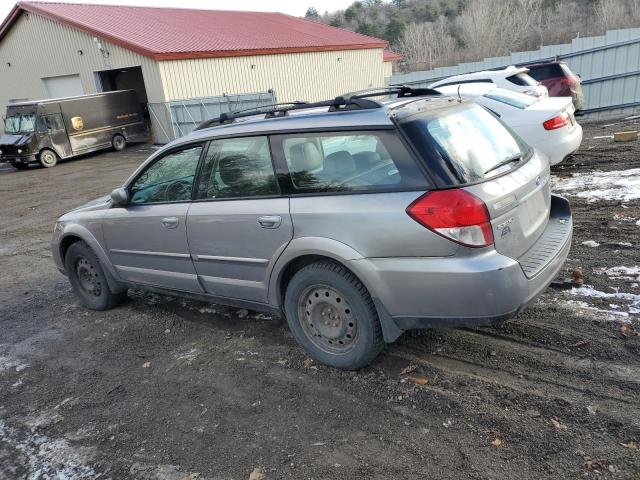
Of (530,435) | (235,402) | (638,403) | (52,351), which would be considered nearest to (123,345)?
(52,351)

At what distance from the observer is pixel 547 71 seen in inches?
485

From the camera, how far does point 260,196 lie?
3721mm

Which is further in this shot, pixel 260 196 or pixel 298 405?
pixel 260 196

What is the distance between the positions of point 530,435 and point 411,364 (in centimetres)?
97

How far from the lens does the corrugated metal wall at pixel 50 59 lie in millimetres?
20938

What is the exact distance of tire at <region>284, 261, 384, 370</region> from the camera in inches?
132

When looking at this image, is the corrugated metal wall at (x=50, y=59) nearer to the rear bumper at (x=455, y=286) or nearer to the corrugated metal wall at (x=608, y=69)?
the corrugated metal wall at (x=608, y=69)

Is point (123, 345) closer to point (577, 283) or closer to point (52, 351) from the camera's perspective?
point (52, 351)

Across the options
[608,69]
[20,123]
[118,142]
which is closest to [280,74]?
[118,142]

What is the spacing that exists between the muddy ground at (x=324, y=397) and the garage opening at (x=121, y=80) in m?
21.1

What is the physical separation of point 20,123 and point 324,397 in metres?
19.6

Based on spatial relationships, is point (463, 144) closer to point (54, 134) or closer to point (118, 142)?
point (54, 134)

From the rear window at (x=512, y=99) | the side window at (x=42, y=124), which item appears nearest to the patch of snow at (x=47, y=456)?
the rear window at (x=512, y=99)

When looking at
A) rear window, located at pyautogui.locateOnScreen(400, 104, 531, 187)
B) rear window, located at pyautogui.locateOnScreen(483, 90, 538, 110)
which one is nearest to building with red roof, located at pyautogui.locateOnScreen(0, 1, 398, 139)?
rear window, located at pyautogui.locateOnScreen(483, 90, 538, 110)
